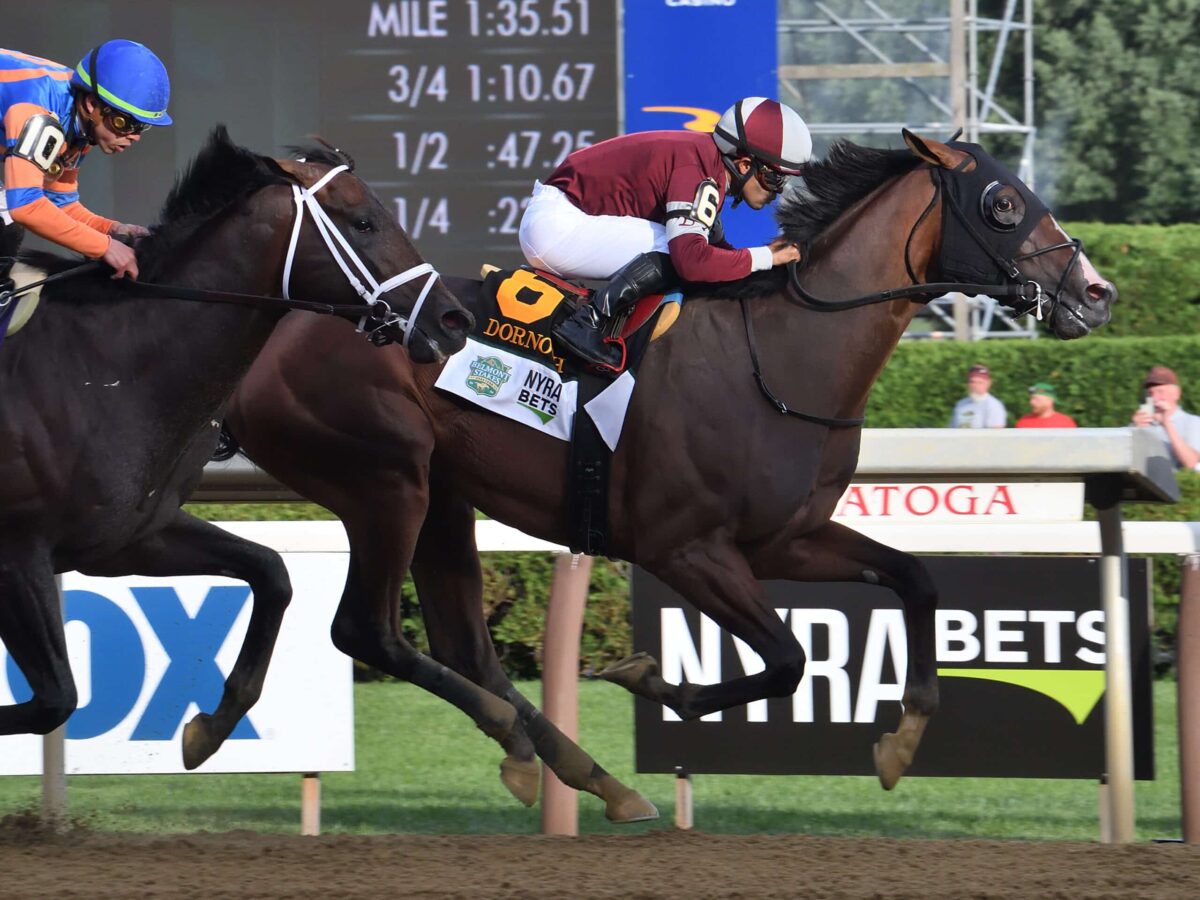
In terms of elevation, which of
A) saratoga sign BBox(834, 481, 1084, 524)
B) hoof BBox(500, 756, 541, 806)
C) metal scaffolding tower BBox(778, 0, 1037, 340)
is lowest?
hoof BBox(500, 756, 541, 806)

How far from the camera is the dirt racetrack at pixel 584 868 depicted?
364cm

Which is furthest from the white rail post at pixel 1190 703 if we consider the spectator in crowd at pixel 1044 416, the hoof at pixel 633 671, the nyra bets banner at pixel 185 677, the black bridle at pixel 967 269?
the spectator in crowd at pixel 1044 416

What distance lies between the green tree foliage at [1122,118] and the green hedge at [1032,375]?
1059 centimetres

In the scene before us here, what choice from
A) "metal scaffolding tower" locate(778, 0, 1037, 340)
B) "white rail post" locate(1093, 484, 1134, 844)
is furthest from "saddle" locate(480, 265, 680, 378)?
"metal scaffolding tower" locate(778, 0, 1037, 340)

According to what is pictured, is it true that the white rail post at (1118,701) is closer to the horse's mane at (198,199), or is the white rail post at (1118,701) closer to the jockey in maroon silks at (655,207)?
the jockey in maroon silks at (655,207)

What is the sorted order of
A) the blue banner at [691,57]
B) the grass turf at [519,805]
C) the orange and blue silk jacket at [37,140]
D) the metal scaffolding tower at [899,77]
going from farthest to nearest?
the metal scaffolding tower at [899,77] < the blue banner at [691,57] < the grass turf at [519,805] < the orange and blue silk jacket at [37,140]

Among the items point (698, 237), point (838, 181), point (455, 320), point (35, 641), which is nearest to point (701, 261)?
point (698, 237)

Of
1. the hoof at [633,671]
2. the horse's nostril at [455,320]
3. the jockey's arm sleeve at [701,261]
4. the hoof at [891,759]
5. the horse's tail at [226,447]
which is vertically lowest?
the hoof at [891,759]

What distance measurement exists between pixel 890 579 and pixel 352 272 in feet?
4.86

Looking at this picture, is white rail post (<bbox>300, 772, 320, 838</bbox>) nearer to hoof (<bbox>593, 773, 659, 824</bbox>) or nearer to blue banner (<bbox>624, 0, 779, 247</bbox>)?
hoof (<bbox>593, 773, 659, 824</bbox>)

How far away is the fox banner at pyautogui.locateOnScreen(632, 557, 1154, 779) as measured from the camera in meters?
4.71

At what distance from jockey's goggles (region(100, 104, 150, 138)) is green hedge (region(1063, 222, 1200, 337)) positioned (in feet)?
36.8

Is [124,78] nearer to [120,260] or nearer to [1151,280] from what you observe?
[120,260]

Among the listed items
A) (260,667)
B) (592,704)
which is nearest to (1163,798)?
(592,704)
